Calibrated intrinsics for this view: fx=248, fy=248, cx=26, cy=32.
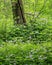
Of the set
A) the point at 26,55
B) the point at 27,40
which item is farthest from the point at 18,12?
the point at 26,55

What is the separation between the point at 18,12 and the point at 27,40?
319cm

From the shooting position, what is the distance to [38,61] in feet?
18.6

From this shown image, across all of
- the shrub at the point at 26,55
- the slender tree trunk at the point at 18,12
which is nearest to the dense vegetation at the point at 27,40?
the shrub at the point at 26,55

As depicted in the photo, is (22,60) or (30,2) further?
(30,2)

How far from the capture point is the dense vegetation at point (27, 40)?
18.9ft

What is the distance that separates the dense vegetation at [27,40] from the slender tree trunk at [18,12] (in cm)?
27

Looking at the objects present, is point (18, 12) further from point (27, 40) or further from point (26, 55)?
point (26, 55)

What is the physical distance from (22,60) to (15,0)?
5349 millimetres

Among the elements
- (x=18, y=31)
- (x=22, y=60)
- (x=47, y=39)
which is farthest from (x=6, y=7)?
(x=22, y=60)

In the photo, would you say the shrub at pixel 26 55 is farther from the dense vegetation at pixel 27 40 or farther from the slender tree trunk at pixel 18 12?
the slender tree trunk at pixel 18 12

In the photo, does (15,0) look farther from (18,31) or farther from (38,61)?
(38,61)

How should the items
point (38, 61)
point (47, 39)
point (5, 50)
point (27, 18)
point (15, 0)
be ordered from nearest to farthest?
1. point (38, 61)
2. point (5, 50)
3. point (47, 39)
4. point (15, 0)
5. point (27, 18)

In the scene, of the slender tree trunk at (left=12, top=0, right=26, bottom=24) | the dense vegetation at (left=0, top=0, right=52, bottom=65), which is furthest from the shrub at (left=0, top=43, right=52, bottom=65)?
the slender tree trunk at (left=12, top=0, right=26, bottom=24)

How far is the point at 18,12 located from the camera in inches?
432
